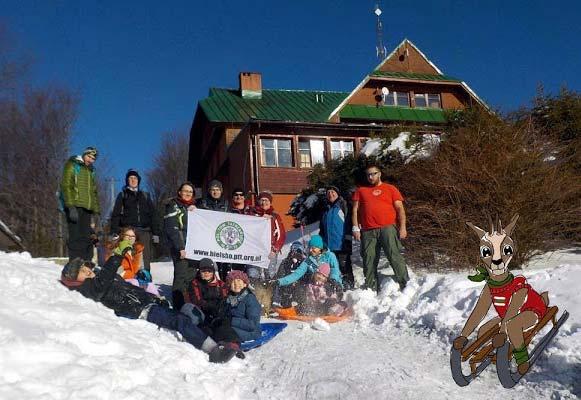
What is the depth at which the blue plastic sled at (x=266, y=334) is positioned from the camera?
5368 millimetres

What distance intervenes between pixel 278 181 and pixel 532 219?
16.5 metres

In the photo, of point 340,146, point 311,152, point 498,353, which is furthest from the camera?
point 340,146

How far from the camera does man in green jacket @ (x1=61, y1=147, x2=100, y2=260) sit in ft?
24.9

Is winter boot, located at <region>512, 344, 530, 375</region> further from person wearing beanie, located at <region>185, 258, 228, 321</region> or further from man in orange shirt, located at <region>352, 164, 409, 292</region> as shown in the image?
person wearing beanie, located at <region>185, 258, 228, 321</region>

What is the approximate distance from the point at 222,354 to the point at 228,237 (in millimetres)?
3099

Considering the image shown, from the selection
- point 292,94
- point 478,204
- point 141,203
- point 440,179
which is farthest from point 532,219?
point 292,94

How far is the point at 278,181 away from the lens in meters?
23.0

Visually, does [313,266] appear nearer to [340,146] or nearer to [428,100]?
[340,146]

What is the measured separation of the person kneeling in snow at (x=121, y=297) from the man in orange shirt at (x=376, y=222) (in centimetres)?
254

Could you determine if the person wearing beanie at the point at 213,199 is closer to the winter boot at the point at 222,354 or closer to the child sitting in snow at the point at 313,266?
the child sitting in snow at the point at 313,266

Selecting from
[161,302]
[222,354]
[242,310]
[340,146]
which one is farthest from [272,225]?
[340,146]

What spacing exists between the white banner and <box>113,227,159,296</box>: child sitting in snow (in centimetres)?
82

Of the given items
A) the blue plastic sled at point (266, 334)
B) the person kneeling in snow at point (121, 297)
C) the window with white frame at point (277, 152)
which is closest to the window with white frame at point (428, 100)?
the window with white frame at point (277, 152)

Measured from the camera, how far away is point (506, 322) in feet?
12.3
